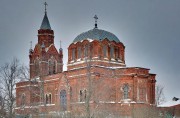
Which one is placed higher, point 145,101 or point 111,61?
point 111,61

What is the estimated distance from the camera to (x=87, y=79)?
40812 millimetres

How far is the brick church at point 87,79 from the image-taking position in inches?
1560

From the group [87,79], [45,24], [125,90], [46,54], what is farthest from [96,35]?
[45,24]

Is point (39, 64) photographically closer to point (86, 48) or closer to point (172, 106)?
point (86, 48)

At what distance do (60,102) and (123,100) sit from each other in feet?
25.4

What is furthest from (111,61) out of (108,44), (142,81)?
(142,81)

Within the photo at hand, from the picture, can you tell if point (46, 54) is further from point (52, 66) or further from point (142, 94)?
point (142, 94)

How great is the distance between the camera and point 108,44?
44.9 metres

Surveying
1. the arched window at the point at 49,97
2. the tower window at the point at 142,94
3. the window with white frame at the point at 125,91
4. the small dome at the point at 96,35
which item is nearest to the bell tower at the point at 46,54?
the arched window at the point at 49,97

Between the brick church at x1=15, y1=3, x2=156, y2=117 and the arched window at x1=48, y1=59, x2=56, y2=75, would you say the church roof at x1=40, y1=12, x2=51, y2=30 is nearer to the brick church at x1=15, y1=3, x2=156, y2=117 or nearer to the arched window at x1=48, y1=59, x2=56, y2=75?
the brick church at x1=15, y1=3, x2=156, y2=117

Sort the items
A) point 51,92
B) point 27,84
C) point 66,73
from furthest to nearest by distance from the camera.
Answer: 1. point 27,84
2. point 51,92
3. point 66,73

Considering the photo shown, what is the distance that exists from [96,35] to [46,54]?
8.51 m

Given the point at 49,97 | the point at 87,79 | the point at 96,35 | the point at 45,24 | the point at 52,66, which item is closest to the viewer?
the point at 87,79

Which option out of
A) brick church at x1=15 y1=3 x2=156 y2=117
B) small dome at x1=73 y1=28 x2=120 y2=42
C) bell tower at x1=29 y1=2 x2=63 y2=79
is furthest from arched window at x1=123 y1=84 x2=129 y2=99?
bell tower at x1=29 y1=2 x2=63 y2=79
